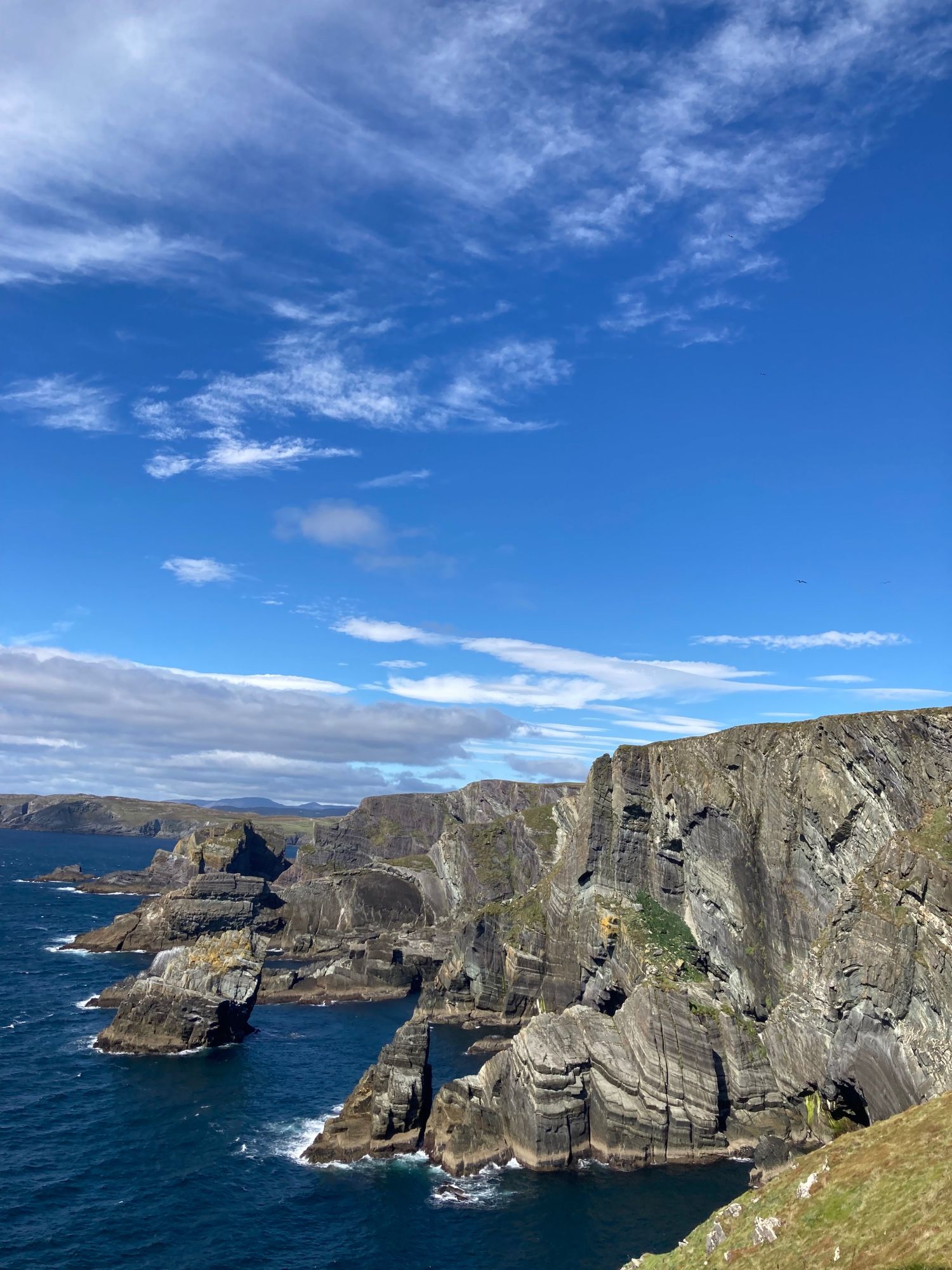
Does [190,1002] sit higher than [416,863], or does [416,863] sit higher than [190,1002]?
[416,863]

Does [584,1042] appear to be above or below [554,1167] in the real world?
above

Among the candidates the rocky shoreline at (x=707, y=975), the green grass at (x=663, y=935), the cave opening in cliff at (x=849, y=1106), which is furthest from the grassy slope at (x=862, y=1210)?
the green grass at (x=663, y=935)

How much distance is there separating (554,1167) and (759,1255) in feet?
112

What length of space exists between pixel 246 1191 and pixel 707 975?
42.9 meters

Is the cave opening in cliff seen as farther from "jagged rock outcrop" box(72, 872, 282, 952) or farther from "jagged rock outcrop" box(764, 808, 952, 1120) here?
"jagged rock outcrop" box(72, 872, 282, 952)

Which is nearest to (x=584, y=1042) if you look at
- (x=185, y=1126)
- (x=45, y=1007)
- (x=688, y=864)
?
(x=688, y=864)

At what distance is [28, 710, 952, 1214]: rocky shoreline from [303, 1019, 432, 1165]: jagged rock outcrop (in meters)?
0.18

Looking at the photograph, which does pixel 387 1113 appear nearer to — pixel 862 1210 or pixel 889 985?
pixel 889 985

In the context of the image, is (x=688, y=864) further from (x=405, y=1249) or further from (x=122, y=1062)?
(x=122, y=1062)

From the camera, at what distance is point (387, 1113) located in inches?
2496

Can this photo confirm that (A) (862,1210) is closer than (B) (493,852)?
Yes

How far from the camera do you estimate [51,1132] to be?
64938 millimetres

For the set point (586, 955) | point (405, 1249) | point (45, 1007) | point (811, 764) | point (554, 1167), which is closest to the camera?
point (405, 1249)

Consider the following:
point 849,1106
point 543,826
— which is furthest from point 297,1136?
point 543,826
